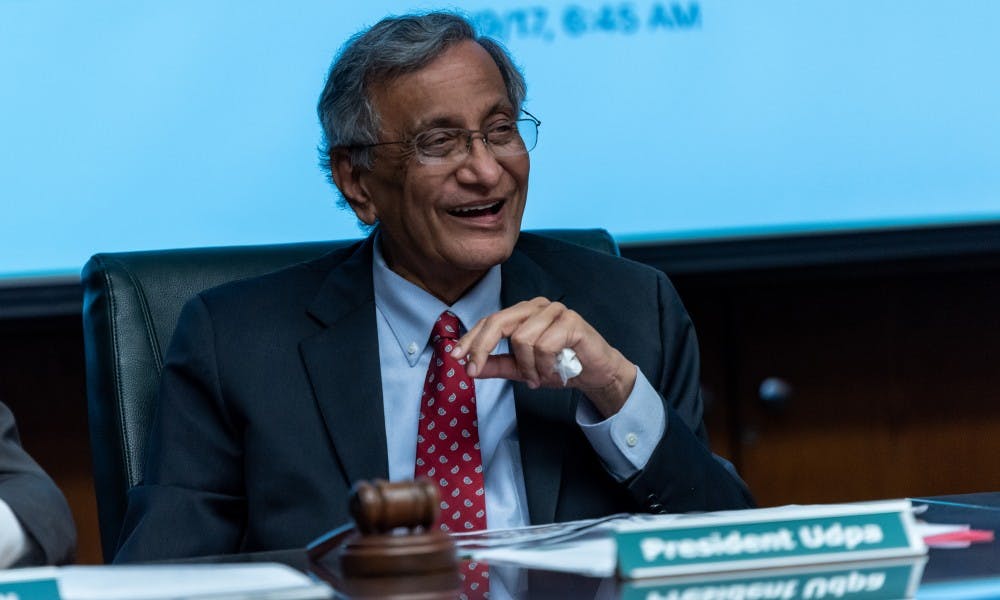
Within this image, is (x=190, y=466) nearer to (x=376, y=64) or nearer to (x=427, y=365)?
(x=427, y=365)

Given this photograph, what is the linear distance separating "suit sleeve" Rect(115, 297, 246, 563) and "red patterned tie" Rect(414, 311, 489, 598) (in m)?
0.24

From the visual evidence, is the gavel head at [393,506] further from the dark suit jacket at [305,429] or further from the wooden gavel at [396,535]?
the dark suit jacket at [305,429]

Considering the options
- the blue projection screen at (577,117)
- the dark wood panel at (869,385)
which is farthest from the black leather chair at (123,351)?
the dark wood panel at (869,385)

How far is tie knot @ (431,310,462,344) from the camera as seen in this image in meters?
1.79

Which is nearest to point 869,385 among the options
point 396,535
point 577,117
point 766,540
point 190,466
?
point 577,117

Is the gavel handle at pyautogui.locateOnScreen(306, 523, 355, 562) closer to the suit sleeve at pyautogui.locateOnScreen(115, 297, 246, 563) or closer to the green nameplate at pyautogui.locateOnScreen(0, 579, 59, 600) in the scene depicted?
the green nameplate at pyautogui.locateOnScreen(0, 579, 59, 600)

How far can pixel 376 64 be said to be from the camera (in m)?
1.84

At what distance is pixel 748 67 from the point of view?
2.46 m

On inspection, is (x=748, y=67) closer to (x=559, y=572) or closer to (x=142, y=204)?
(x=142, y=204)

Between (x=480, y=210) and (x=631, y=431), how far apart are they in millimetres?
A: 365

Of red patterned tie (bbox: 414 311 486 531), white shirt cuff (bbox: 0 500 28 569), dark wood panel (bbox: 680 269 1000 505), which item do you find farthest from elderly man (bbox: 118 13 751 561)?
dark wood panel (bbox: 680 269 1000 505)

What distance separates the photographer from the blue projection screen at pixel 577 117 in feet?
7.22

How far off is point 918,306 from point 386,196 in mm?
1311

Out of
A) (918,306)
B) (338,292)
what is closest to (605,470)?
(338,292)
